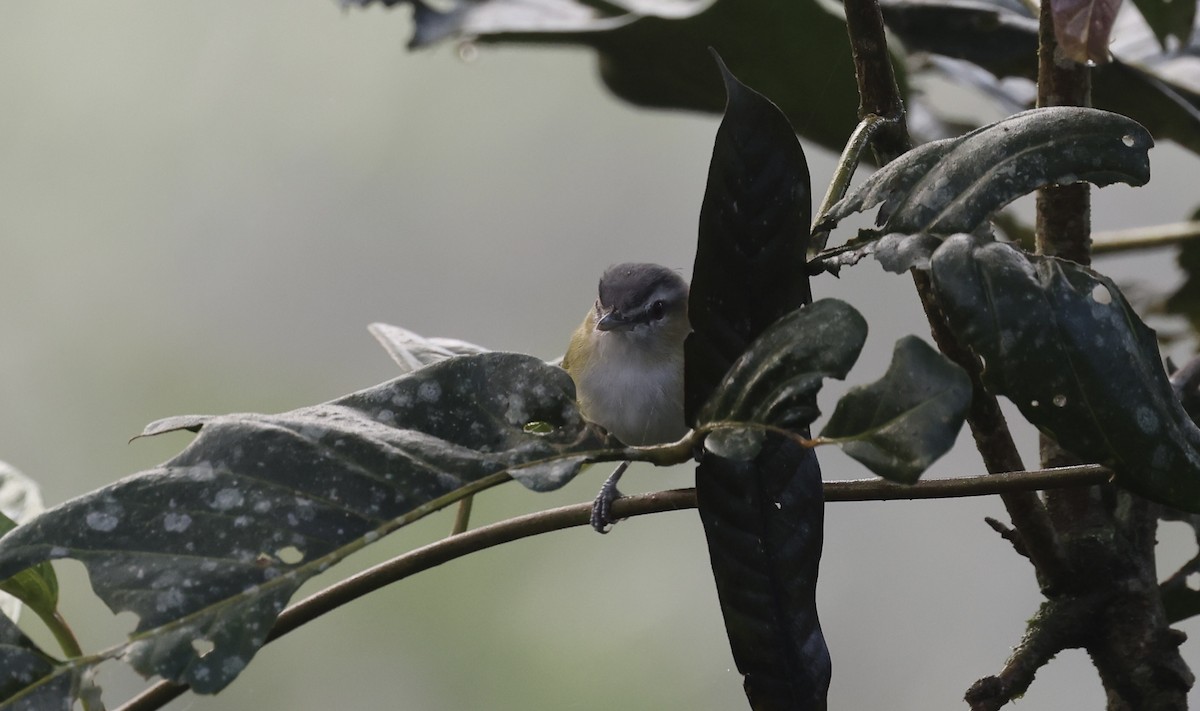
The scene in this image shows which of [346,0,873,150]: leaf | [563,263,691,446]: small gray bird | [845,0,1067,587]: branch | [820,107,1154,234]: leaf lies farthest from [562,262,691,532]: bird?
[820,107,1154,234]: leaf

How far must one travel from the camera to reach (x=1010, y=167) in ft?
1.63

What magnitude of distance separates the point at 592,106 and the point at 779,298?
6.22ft

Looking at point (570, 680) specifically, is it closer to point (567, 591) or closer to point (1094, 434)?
point (567, 591)

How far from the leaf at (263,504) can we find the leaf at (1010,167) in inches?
6.9

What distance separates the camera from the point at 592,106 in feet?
7.71

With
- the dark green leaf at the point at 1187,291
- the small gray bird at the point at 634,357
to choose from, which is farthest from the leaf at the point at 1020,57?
the small gray bird at the point at 634,357

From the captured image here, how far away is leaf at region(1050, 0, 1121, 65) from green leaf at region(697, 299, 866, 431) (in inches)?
11.9

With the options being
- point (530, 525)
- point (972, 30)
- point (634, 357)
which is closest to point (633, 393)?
point (634, 357)

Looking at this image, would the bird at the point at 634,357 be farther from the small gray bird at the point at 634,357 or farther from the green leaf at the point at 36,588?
the green leaf at the point at 36,588

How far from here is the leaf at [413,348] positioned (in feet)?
2.64

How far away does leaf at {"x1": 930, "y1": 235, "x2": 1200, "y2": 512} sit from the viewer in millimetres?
457

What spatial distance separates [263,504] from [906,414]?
0.91 feet

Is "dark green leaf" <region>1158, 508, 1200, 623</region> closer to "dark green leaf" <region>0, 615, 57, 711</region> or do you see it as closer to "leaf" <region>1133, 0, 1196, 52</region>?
"leaf" <region>1133, 0, 1196, 52</region>

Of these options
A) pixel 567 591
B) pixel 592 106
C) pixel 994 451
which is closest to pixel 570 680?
pixel 567 591
